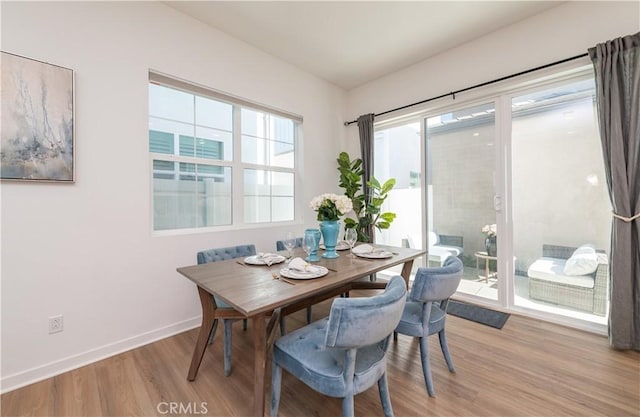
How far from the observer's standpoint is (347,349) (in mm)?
1130

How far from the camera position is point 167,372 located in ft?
6.21

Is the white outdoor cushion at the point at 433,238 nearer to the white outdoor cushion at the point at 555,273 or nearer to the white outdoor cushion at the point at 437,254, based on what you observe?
the white outdoor cushion at the point at 437,254

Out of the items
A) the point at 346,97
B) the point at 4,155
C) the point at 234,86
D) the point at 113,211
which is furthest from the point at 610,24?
the point at 4,155

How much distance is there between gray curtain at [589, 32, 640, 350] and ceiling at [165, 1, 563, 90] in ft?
2.63

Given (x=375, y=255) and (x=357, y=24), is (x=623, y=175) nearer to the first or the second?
(x=375, y=255)

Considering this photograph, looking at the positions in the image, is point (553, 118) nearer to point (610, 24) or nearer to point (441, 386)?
point (610, 24)

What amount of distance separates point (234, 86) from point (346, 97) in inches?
80.3

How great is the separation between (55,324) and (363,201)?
3.28 m

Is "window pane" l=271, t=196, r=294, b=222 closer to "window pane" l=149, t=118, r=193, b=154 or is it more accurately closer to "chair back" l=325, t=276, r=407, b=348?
"window pane" l=149, t=118, r=193, b=154

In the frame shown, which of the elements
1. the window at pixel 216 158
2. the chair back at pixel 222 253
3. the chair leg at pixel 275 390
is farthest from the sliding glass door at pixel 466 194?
the chair leg at pixel 275 390

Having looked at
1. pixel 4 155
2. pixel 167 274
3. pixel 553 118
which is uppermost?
pixel 553 118

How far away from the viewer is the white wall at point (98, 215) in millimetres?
1797

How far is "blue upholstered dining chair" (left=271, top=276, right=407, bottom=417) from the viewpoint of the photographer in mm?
1084

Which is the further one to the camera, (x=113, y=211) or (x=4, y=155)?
(x=113, y=211)
